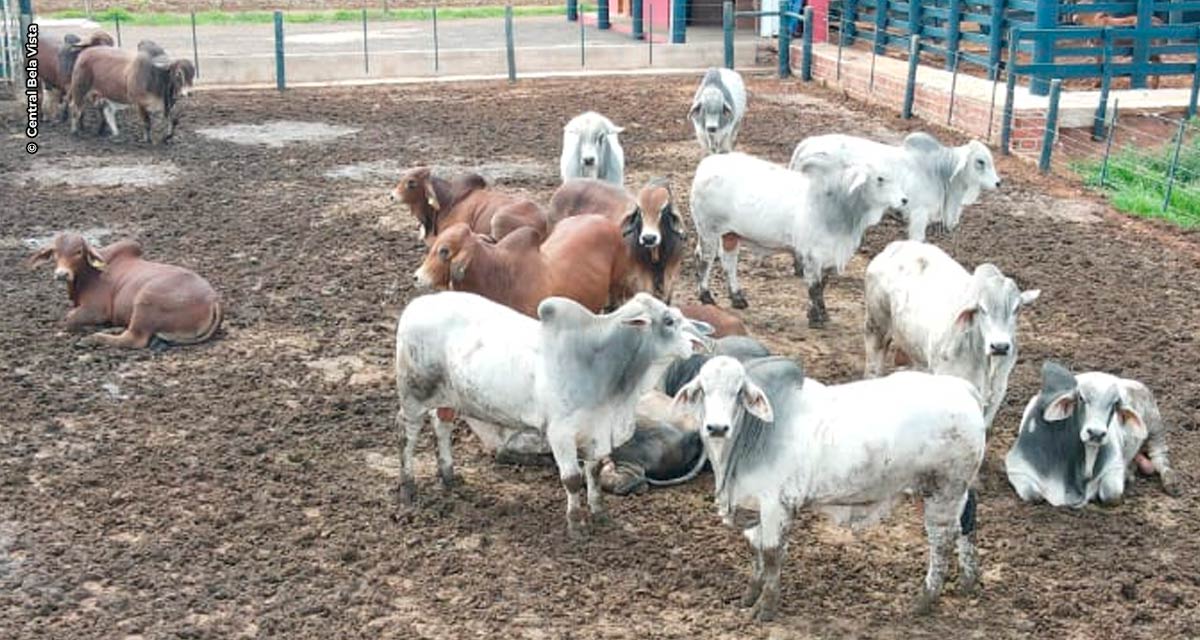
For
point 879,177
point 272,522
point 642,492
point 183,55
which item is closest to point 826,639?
point 642,492

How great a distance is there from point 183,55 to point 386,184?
9962 millimetres

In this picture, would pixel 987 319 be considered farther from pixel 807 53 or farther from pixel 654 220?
pixel 807 53

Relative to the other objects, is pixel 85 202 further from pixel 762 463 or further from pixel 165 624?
pixel 762 463

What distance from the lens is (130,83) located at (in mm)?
15867

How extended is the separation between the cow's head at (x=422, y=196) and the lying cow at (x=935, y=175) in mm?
2647

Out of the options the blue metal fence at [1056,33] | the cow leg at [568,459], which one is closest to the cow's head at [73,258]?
the cow leg at [568,459]

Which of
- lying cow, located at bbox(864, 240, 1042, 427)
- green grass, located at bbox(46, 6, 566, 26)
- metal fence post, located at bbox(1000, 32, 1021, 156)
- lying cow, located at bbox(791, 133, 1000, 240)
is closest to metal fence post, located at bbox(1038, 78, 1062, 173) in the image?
metal fence post, located at bbox(1000, 32, 1021, 156)

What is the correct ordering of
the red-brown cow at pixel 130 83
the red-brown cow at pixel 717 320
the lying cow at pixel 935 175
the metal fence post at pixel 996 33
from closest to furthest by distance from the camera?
the red-brown cow at pixel 717 320, the lying cow at pixel 935 175, the red-brown cow at pixel 130 83, the metal fence post at pixel 996 33

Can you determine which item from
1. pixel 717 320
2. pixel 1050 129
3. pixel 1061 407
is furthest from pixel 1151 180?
pixel 1061 407

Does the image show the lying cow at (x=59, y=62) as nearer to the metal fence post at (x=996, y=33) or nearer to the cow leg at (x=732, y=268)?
the cow leg at (x=732, y=268)

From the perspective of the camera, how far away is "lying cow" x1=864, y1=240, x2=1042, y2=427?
689 centimetres

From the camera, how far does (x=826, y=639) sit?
19.0 feet

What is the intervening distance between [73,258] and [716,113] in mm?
6464

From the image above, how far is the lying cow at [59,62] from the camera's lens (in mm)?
17031
